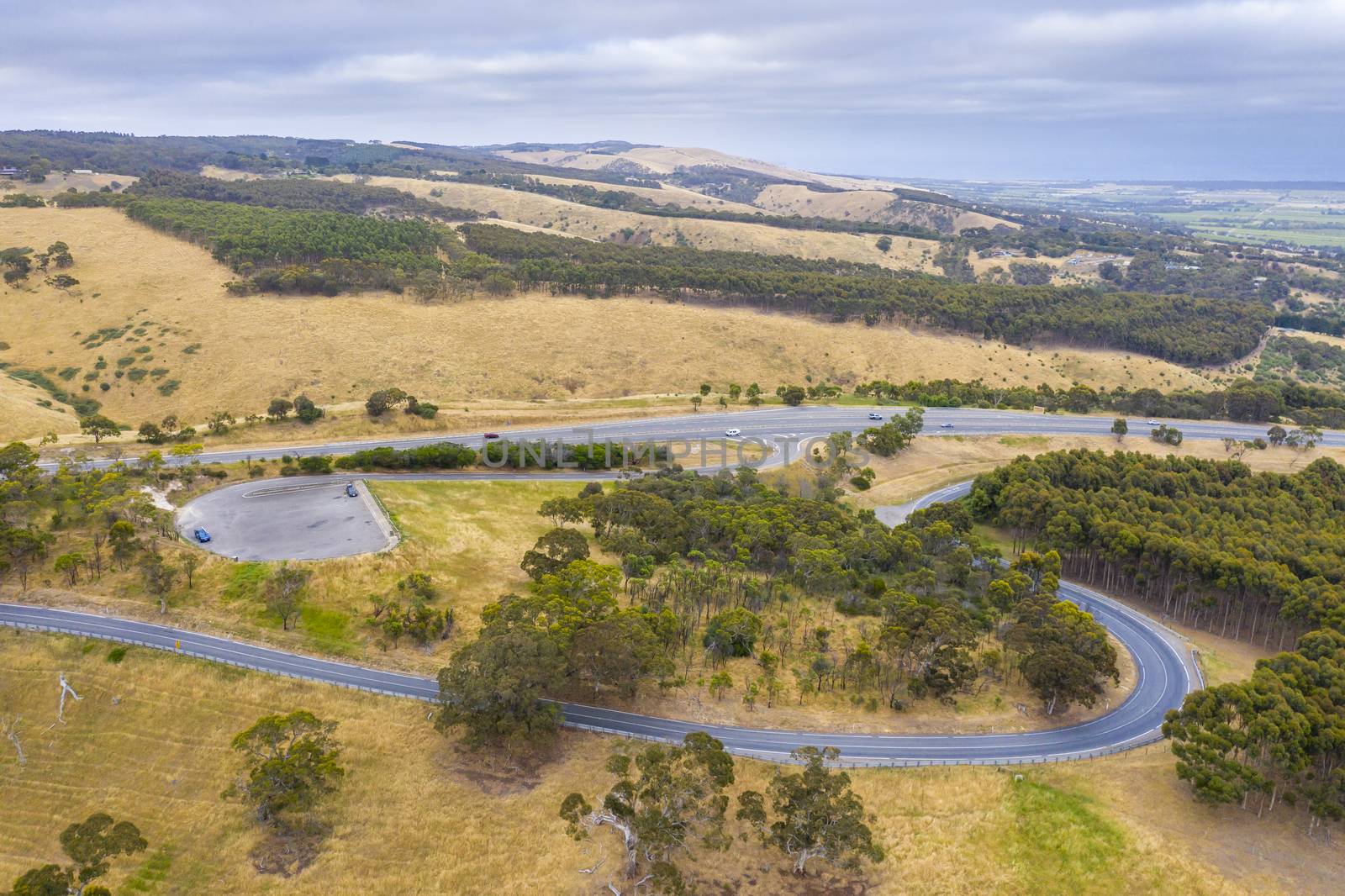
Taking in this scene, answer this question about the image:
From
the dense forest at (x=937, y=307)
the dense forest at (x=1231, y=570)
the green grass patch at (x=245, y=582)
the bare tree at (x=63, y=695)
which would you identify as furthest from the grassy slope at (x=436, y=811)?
the dense forest at (x=937, y=307)

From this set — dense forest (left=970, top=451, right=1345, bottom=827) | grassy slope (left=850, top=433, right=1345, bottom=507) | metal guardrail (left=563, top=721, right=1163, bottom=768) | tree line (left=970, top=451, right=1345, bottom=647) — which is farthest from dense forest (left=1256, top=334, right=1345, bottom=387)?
metal guardrail (left=563, top=721, right=1163, bottom=768)

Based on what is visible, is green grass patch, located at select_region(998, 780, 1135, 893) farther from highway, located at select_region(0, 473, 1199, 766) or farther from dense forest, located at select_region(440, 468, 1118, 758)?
dense forest, located at select_region(440, 468, 1118, 758)

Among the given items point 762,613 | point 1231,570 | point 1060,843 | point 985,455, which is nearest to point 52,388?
point 762,613

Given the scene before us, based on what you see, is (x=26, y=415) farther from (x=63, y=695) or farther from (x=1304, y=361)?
(x=1304, y=361)

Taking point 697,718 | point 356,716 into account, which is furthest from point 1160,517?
point 356,716

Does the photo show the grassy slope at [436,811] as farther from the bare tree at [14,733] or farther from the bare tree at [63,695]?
the bare tree at [63,695]
